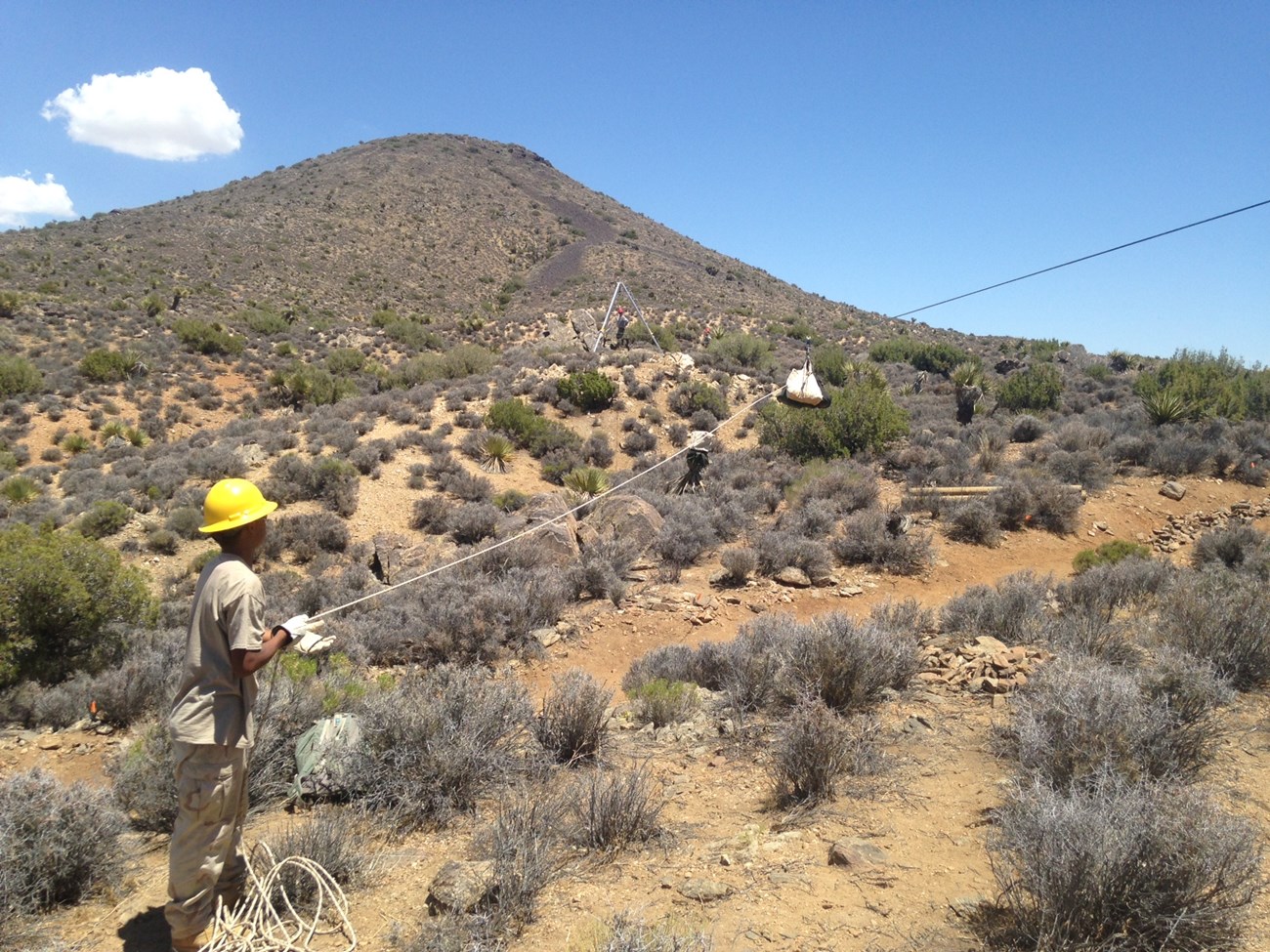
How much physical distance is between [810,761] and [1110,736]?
157 cm

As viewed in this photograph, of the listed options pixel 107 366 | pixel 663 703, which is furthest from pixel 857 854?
pixel 107 366

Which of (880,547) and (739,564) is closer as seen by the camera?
(739,564)

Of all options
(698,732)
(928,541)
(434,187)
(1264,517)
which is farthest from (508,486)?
(434,187)

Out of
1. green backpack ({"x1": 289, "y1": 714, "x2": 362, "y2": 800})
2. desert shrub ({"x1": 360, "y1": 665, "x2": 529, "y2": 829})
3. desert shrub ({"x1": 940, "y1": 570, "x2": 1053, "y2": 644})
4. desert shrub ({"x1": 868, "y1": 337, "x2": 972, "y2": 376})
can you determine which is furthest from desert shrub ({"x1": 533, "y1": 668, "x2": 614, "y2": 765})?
desert shrub ({"x1": 868, "y1": 337, "x2": 972, "y2": 376})

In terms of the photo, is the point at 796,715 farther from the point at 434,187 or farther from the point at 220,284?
the point at 434,187

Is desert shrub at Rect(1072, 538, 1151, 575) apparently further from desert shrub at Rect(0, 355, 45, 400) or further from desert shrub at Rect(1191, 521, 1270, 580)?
desert shrub at Rect(0, 355, 45, 400)

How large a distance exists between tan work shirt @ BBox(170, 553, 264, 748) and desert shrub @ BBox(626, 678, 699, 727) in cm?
330

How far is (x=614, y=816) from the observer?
347 cm

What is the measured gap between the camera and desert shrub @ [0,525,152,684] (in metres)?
6.90

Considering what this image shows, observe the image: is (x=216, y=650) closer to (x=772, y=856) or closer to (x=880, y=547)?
(x=772, y=856)

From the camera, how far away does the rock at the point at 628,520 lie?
11492mm

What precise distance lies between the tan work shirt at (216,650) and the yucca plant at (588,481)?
11872mm

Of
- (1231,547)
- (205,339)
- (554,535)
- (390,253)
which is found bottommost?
(554,535)

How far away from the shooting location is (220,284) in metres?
41.2
